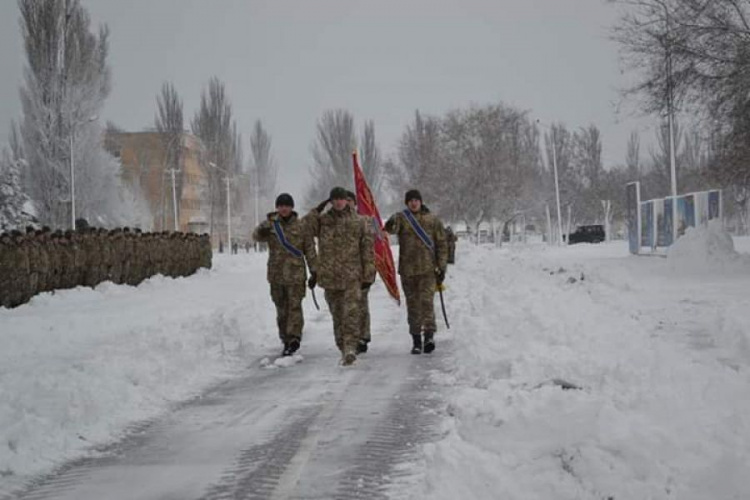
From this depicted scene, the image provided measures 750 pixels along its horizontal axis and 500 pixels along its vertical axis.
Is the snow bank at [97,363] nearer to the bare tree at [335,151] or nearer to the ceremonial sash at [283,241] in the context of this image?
the ceremonial sash at [283,241]

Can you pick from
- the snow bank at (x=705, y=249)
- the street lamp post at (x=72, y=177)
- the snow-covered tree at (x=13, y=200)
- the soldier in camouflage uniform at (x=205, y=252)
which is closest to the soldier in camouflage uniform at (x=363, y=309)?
the snow bank at (x=705, y=249)

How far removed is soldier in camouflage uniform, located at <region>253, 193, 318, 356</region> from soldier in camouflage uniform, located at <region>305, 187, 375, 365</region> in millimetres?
417

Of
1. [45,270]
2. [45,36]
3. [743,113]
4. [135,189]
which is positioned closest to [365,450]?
[45,270]

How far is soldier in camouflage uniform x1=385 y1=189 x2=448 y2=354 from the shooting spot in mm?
10062

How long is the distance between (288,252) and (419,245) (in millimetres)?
1525

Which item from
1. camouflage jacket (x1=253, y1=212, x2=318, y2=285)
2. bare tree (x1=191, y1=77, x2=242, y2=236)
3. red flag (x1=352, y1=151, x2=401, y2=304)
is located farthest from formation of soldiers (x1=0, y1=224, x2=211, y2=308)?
bare tree (x1=191, y1=77, x2=242, y2=236)

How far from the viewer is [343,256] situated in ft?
31.3

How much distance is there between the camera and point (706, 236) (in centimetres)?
2284

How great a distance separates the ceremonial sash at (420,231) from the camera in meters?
10.1

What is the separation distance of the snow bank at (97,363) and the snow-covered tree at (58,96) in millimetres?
27072

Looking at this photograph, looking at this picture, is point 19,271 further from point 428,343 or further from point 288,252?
point 428,343

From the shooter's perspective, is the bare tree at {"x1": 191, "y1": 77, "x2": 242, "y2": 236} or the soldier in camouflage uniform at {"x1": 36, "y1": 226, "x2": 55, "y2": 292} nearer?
the soldier in camouflage uniform at {"x1": 36, "y1": 226, "x2": 55, "y2": 292}

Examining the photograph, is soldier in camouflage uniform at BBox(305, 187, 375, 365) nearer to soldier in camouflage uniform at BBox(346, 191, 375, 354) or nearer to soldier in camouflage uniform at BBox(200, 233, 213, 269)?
soldier in camouflage uniform at BBox(346, 191, 375, 354)

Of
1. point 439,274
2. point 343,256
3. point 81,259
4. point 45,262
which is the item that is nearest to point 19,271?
point 45,262
